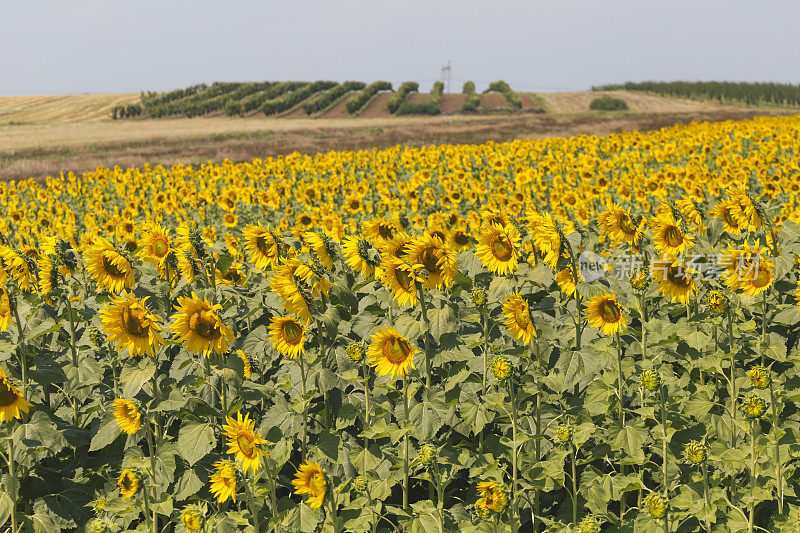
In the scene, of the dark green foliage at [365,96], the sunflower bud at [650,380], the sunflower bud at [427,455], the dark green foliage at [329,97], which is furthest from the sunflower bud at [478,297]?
the dark green foliage at [329,97]

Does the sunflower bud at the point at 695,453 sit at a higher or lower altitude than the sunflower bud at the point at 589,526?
higher

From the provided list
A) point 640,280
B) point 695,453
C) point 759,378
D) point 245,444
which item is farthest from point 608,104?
point 245,444

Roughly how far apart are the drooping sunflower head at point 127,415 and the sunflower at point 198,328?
25.0 inches

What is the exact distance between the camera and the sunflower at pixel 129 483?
11.3 ft

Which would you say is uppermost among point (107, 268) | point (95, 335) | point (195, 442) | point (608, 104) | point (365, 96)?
point (365, 96)

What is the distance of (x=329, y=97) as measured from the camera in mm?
87000

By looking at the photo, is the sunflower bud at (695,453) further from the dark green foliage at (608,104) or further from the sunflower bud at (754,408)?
the dark green foliage at (608,104)

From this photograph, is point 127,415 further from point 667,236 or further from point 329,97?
point 329,97

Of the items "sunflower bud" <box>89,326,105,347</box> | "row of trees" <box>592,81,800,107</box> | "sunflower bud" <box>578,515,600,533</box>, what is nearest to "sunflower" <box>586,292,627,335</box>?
"sunflower bud" <box>578,515,600,533</box>

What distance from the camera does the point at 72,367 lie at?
14.3 feet

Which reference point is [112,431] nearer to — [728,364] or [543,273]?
[543,273]

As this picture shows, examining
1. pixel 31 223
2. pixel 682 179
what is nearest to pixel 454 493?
pixel 682 179

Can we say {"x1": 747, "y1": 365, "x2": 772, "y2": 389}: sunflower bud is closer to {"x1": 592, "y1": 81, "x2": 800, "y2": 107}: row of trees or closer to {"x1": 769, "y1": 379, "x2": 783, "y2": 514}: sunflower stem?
{"x1": 769, "y1": 379, "x2": 783, "y2": 514}: sunflower stem

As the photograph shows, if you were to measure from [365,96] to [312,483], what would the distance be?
87333 millimetres
